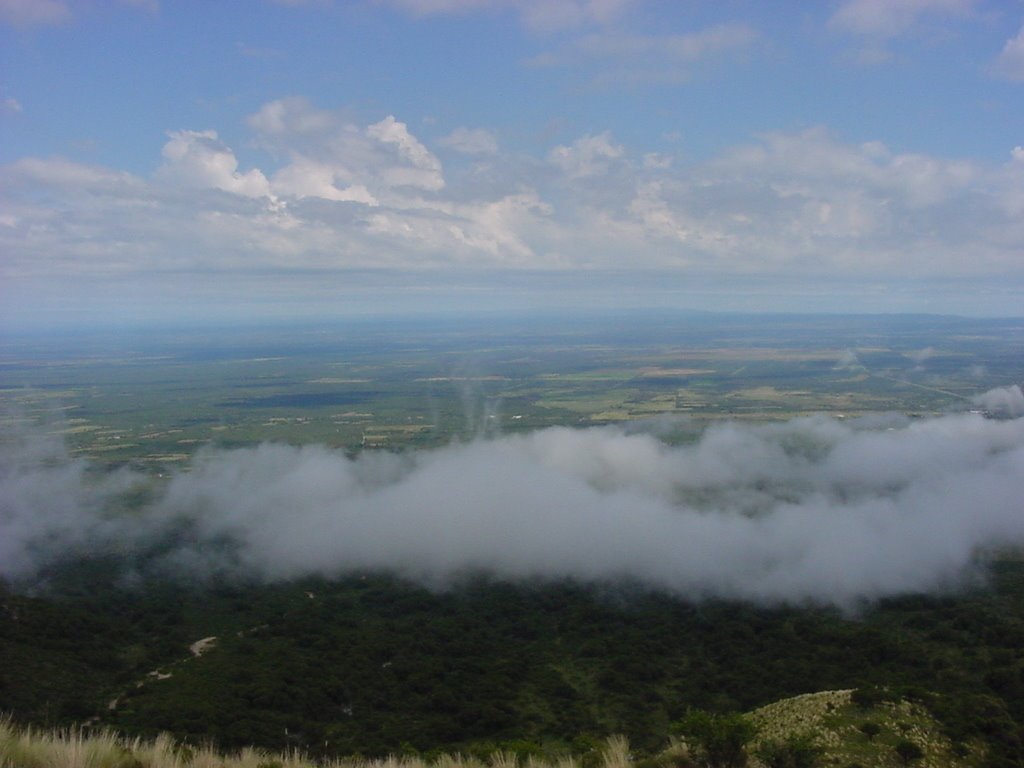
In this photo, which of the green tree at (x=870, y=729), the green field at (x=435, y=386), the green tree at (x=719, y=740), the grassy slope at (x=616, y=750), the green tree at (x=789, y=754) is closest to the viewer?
the grassy slope at (x=616, y=750)

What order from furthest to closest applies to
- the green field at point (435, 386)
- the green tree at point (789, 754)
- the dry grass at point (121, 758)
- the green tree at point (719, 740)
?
the green field at point (435, 386) < the green tree at point (789, 754) < the green tree at point (719, 740) < the dry grass at point (121, 758)

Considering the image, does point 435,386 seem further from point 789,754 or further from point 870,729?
point 789,754

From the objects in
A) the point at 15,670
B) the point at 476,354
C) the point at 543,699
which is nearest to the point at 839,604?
the point at 543,699

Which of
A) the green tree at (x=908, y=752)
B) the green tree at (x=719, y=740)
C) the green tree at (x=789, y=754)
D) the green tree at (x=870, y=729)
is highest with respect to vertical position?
the green tree at (x=719, y=740)

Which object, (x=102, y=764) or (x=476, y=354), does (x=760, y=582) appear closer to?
(x=102, y=764)

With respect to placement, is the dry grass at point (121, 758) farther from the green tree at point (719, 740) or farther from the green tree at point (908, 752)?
the green tree at point (908, 752)

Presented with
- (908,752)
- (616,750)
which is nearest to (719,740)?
(616,750)

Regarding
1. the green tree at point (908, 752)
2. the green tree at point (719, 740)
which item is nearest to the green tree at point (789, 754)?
the green tree at point (719, 740)

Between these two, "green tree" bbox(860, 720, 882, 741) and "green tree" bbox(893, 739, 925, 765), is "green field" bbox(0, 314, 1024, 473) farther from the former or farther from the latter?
"green tree" bbox(893, 739, 925, 765)

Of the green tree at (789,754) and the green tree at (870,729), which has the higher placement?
the green tree at (789,754)

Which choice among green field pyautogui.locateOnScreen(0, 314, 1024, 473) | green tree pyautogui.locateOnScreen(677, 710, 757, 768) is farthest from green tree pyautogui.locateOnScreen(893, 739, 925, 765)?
green field pyautogui.locateOnScreen(0, 314, 1024, 473)
